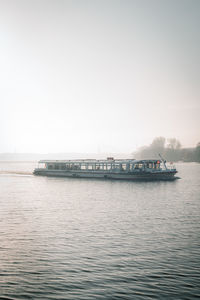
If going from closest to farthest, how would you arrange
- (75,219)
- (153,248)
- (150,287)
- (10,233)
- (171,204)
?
(150,287) → (153,248) → (10,233) → (75,219) → (171,204)

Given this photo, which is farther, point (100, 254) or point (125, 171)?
point (125, 171)

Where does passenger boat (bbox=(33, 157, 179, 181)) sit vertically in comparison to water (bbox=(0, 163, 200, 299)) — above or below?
above

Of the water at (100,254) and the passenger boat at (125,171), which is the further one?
the passenger boat at (125,171)

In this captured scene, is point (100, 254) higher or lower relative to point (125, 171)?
lower

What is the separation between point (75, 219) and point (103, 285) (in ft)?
53.9

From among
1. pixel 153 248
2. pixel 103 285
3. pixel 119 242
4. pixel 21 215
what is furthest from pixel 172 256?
pixel 21 215

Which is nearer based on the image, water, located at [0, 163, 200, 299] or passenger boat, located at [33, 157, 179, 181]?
water, located at [0, 163, 200, 299]

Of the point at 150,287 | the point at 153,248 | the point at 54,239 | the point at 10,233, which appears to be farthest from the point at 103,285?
the point at 10,233

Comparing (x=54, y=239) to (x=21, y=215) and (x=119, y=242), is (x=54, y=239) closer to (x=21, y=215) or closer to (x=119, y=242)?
(x=119, y=242)

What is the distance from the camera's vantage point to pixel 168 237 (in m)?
23.8

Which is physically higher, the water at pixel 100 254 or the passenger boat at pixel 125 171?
the passenger boat at pixel 125 171

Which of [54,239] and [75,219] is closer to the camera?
[54,239]

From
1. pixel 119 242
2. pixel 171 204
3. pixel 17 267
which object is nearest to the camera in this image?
pixel 17 267

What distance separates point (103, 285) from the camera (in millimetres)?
14992
